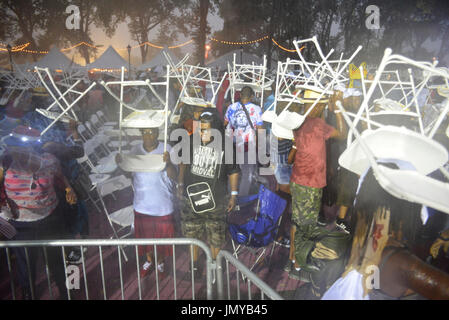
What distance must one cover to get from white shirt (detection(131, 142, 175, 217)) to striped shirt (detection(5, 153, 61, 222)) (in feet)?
2.94

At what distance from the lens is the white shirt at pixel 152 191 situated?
130 inches

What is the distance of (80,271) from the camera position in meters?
3.68

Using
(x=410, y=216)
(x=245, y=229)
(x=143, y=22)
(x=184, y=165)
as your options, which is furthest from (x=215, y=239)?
(x=143, y=22)

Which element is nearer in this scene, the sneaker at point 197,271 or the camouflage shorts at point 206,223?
the camouflage shorts at point 206,223

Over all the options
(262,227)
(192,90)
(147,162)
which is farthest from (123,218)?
(192,90)

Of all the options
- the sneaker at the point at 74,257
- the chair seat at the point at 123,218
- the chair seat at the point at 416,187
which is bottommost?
the sneaker at the point at 74,257

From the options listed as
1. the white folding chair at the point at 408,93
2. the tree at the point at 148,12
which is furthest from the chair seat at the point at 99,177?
the tree at the point at 148,12

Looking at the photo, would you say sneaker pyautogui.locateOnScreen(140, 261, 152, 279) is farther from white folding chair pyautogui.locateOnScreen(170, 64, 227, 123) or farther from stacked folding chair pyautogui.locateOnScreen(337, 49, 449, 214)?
stacked folding chair pyautogui.locateOnScreen(337, 49, 449, 214)

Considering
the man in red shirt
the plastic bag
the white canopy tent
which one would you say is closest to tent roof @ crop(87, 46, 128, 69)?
the white canopy tent

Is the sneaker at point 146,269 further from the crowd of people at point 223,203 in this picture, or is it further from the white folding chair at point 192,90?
the white folding chair at point 192,90

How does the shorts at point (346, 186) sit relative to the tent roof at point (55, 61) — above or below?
below
